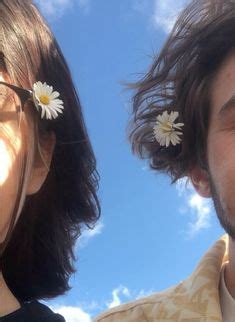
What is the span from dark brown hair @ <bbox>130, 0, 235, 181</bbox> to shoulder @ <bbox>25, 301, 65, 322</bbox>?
1.25m

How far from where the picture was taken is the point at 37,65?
5.81 ft

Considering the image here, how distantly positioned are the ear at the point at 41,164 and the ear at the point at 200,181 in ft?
3.16

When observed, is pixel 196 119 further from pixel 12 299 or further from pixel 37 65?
pixel 12 299

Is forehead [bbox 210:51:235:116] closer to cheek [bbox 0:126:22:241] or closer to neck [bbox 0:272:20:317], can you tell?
cheek [bbox 0:126:22:241]

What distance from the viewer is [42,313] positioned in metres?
1.52

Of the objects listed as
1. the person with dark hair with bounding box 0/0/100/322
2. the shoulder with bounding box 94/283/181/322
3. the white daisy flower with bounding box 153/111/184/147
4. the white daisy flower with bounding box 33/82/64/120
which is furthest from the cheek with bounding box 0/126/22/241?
the white daisy flower with bounding box 153/111/184/147

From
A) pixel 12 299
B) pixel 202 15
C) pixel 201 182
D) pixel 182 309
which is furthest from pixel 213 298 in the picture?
pixel 202 15

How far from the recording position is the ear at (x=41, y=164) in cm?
171

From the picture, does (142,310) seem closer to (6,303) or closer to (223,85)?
(6,303)

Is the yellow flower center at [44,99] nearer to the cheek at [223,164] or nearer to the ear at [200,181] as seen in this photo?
the cheek at [223,164]

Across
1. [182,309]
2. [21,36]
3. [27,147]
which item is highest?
[21,36]

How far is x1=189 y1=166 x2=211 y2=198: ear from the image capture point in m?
2.60

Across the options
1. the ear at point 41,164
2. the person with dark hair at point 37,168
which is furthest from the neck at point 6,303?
the ear at point 41,164

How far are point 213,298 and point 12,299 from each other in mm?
907
